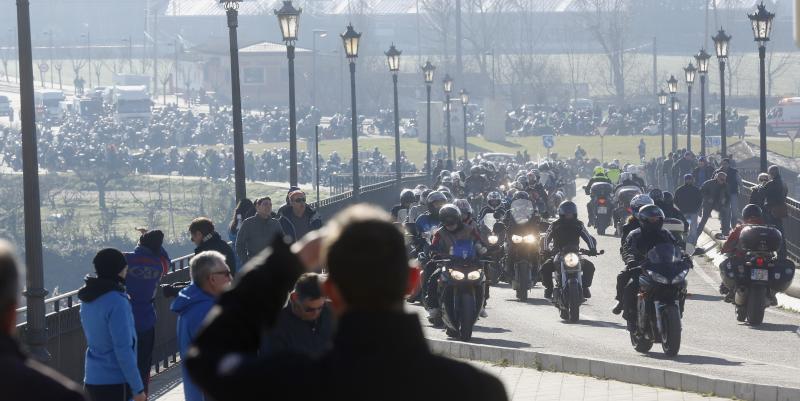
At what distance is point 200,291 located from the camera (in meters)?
8.97

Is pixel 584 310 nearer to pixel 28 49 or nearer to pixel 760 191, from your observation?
pixel 760 191

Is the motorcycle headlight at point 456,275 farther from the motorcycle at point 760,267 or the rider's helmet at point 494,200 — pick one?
the rider's helmet at point 494,200

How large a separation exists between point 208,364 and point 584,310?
18.1 metres

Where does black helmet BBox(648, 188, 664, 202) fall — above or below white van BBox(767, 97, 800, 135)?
above

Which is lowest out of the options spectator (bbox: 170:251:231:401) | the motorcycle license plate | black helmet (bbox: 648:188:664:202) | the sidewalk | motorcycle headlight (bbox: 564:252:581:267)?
the sidewalk

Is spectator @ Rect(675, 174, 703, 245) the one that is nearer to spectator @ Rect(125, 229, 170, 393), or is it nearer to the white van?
spectator @ Rect(125, 229, 170, 393)

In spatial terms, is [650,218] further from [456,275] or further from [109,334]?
[109,334]

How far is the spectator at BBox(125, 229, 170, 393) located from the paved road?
463cm

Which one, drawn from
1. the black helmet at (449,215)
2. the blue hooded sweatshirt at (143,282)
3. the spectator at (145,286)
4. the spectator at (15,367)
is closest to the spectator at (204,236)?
the spectator at (145,286)

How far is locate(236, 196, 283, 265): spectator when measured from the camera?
17234 millimetres

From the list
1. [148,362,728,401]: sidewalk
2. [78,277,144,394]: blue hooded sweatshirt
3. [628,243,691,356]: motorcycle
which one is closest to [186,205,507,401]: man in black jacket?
[78,277,144,394]: blue hooded sweatshirt

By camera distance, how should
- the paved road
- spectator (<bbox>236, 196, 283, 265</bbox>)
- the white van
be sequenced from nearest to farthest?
the paved road < spectator (<bbox>236, 196, 283, 265</bbox>) < the white van

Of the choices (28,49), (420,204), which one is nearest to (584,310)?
(420,204)

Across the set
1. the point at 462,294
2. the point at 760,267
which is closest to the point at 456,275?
the point at 462,294
